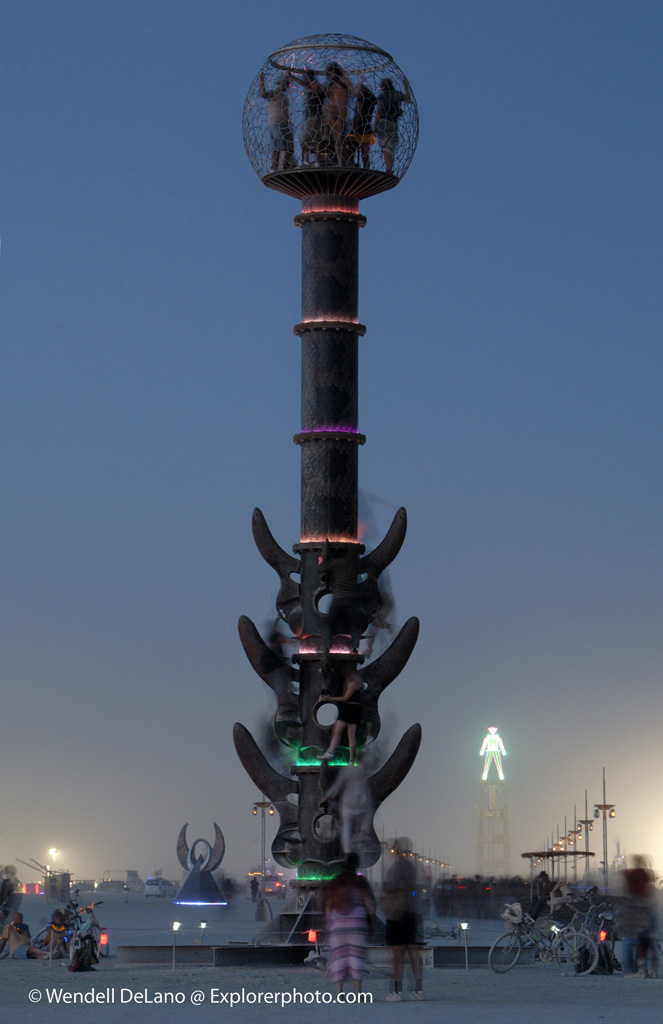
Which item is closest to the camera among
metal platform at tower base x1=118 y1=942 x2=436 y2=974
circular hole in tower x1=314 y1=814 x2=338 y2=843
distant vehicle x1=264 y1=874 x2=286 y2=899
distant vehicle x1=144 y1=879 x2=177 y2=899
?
metal platform at tower base x1=118 y1=942 x2=436 y2=974

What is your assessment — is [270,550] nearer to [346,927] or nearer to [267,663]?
[267,663]

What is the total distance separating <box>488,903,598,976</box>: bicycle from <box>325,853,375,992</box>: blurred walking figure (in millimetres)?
5944

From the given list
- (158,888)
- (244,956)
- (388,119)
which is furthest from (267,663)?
(158,888)

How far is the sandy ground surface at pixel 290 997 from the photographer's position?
864 inches

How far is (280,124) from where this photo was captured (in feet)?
132

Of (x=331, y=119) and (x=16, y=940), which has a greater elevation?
(x=331, y=119)

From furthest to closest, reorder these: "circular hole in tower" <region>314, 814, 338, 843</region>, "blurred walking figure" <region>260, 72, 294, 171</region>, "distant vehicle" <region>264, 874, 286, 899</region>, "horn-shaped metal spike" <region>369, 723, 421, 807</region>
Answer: "distant vehicle" <region>264, 874, 286, 899</region> → "blurred walking figure" <region>260, 72, 294, 171</region> → "horn-shaped metal spike" <region>369, 723, 421, 807</region> → "circular hole in tower" <region>314, 814, 338, 843</region>

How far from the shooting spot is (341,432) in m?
38.4

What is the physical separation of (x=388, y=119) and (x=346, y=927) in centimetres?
2188

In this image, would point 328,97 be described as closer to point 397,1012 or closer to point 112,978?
point 112,978

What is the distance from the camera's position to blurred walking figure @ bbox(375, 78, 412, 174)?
132 ft

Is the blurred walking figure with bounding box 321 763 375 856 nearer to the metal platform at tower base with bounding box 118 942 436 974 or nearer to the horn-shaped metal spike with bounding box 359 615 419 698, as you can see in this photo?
the horn-shaped metal spike with bounding box 359 615 419 698

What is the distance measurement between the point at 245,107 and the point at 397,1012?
24328mm

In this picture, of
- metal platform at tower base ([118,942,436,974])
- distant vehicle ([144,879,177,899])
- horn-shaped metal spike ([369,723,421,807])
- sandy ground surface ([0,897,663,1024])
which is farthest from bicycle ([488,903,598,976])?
distant vehicle ([144,879,177,899])
